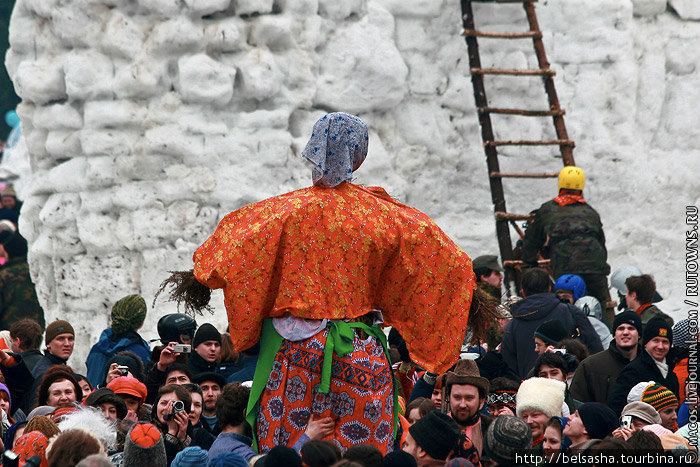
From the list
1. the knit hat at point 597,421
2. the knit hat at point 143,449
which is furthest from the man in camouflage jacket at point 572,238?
the knit hat at point 143,449

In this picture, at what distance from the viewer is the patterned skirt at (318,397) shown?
4.93 metres

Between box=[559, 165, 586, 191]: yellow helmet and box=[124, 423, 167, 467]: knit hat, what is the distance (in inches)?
181

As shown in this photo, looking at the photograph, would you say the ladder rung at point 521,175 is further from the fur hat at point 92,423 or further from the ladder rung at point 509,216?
the fur hat at point 92,423

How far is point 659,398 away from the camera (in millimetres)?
5766

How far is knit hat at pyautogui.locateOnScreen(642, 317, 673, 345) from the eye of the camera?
659cm

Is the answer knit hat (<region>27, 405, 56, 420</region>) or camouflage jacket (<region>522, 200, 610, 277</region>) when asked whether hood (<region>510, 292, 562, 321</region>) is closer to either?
camouflage jacket (<region>522, 200, 610, 277</region>)

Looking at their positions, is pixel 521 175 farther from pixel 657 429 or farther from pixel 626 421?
pixel 657 429

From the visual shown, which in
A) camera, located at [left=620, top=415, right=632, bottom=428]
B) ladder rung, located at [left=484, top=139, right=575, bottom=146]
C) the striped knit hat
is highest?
ladder rung, located at [left=484, top=139, right=575, bottom=146]

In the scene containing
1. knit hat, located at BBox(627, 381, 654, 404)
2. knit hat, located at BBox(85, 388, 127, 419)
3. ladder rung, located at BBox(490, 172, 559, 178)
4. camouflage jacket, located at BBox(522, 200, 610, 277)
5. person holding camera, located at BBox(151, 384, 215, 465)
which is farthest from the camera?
ladder rung, located at BBox(490, 172, 559, 178)

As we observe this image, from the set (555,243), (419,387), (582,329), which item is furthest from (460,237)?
(419,387)

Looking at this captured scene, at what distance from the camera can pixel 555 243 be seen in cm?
834

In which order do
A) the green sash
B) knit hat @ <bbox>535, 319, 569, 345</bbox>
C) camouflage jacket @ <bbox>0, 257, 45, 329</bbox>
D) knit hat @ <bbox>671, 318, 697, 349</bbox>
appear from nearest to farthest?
1. the green sash
2. knit hat @ <bbox>671, 318, 697, 349</bbox>
3. knit hat @ <bbox>535, 319, 569, 345</bbox>
4. camouflage jacket @ <bbox>0, 257, 45, 329</bbox>

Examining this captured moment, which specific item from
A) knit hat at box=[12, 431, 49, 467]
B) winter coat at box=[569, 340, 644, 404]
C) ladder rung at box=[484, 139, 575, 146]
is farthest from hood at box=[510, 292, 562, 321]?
knit hat at box=[12, 431, 49, 467]

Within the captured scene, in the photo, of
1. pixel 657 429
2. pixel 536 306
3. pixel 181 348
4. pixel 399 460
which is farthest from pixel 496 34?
pixel 399 460
